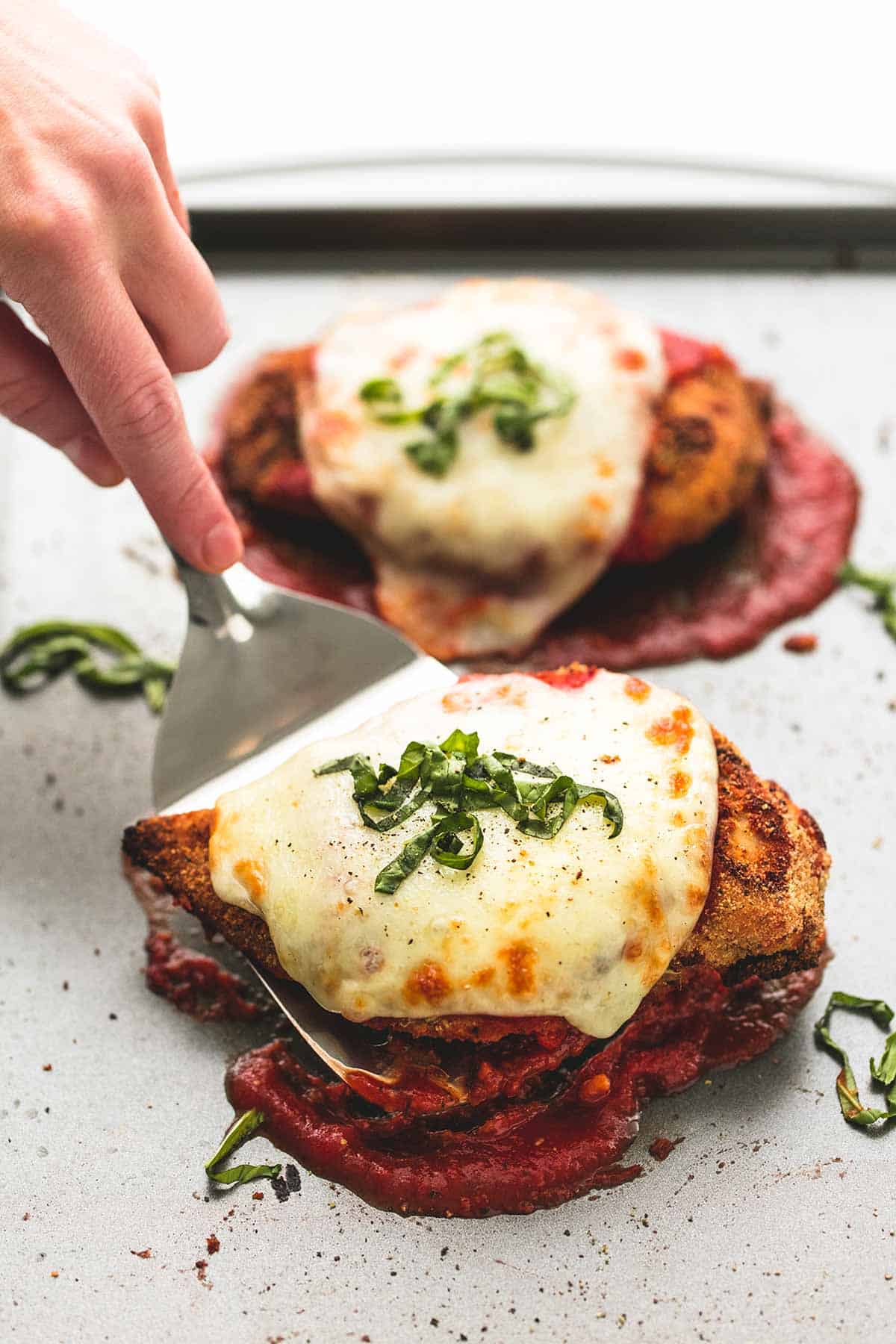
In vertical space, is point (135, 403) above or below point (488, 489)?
above

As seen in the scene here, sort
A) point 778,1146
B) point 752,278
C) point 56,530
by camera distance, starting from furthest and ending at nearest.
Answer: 1. point 752,278
2. point 56,530
3. point 778,1146

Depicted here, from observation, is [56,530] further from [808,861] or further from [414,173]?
[808,861]

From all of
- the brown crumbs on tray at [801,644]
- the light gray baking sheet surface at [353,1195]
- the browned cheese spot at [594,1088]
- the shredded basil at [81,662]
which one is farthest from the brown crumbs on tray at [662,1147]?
the shredded basil at [81,662]

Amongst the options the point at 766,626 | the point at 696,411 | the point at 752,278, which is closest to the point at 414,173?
the point at 752,278

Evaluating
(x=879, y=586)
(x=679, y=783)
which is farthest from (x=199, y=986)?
(x=879, y=586)

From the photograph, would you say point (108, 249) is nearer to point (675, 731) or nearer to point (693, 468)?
point (675, 731)

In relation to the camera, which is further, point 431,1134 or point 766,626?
point 766,626

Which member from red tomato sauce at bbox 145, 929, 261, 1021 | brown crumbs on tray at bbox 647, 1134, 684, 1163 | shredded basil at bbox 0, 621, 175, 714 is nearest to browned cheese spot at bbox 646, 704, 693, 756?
brown crumbs on tray at bbox 647, 1134, 684, 1163

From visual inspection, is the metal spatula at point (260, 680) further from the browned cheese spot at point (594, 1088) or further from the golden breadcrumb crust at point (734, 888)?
the browned cheese spot at point (594, 1088)

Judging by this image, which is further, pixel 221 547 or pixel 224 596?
pixel 224 596
